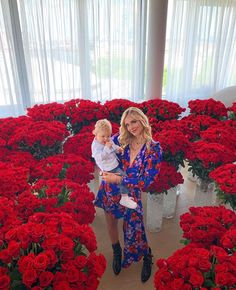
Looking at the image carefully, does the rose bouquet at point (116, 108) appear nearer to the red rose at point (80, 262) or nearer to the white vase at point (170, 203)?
the white vase at point (170, 203)

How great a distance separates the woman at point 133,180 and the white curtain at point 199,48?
3.09 metres

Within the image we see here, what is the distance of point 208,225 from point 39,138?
138 cm

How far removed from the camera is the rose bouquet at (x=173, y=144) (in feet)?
6.97

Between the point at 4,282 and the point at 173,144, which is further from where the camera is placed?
the point at 173,144

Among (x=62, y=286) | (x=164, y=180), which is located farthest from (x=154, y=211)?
(x=62, y=286)

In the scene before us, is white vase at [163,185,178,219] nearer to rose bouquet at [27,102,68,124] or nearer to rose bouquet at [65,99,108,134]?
rose bouquet at [65,99,108,134]

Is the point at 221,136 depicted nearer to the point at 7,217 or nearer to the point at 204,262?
the point at 204,262

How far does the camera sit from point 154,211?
97.3 inches

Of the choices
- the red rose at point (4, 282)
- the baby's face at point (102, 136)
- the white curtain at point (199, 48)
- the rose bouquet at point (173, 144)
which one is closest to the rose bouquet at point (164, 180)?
the rose bouquet at point (173, 144)

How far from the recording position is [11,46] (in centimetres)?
340

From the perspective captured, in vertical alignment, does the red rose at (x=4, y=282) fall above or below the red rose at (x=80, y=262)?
above

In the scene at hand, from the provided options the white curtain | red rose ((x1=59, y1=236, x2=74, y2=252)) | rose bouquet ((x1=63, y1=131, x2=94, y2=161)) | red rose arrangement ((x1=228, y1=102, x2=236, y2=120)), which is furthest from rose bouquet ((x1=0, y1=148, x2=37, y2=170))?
the white curtain

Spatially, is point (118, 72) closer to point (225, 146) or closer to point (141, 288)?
point (225, 146)

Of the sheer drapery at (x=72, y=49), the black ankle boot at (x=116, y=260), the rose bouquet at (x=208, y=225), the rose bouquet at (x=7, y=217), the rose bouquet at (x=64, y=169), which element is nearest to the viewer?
the rose bouquet at (x=7, y=217)
